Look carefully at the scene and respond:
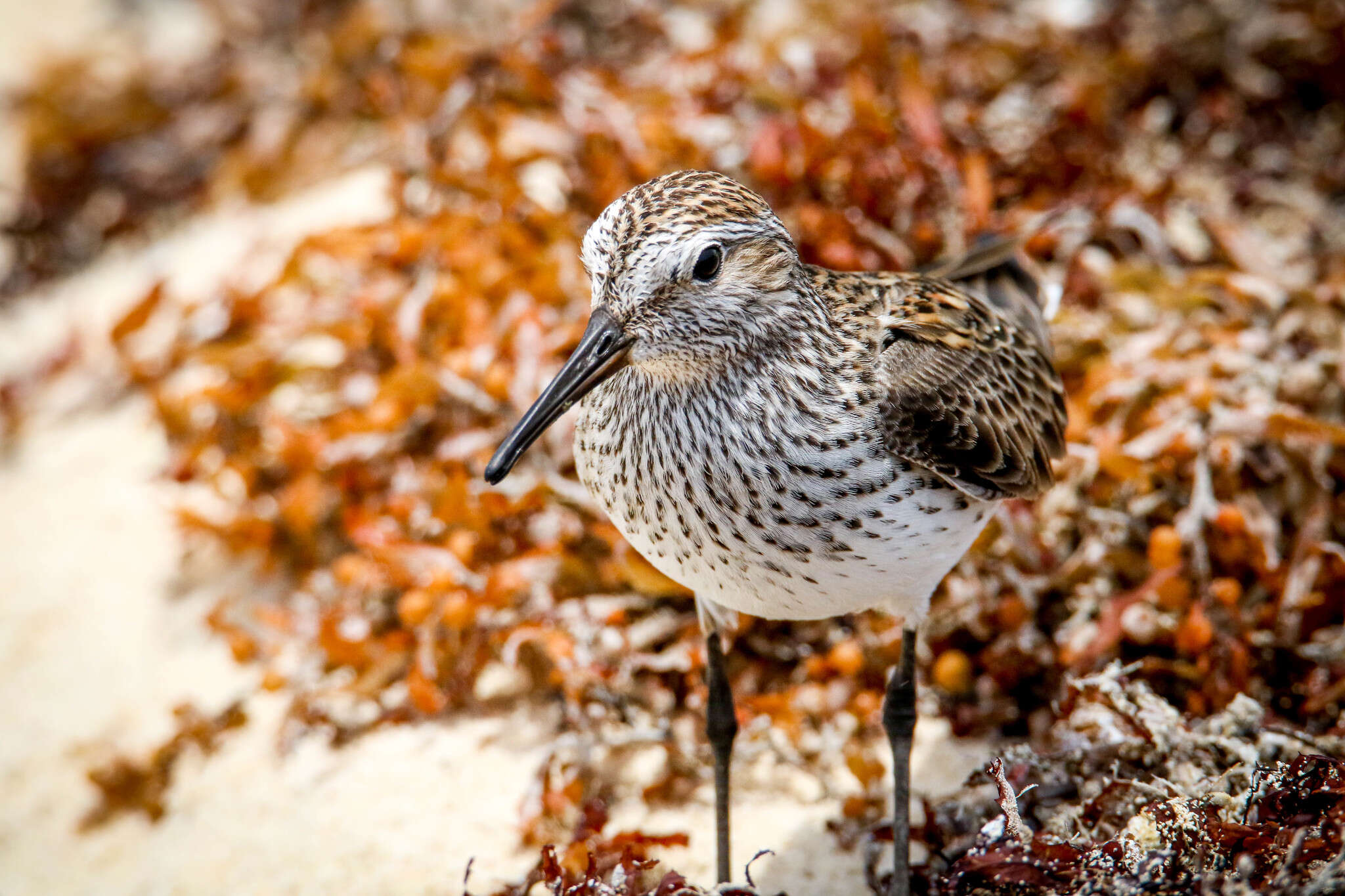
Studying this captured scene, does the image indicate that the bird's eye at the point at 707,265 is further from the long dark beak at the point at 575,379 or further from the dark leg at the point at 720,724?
the dark leg at the point at 720,724

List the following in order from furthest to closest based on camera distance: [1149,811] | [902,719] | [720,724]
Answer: [720,724] < [902,719] < [1149,811]

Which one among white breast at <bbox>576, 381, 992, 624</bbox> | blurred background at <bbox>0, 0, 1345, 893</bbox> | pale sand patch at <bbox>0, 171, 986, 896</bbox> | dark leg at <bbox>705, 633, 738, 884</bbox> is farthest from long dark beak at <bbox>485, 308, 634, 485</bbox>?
pale sand patch at <bbox>0, 171, 986, 896</bbox>

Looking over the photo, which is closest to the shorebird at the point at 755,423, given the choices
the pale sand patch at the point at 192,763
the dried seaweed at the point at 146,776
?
the pale sand patch at the point at 192,763

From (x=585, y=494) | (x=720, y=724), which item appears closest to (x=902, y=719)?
(x=720, y=724)

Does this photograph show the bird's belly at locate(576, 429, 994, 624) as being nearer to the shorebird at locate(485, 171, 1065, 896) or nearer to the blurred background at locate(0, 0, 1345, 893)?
the shorebird at locate(485, 171, 1065, 896)

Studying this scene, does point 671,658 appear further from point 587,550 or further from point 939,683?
point 939,683

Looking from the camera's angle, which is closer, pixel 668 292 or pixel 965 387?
pixel 668 292

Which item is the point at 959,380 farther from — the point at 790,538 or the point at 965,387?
the point at 790,538
